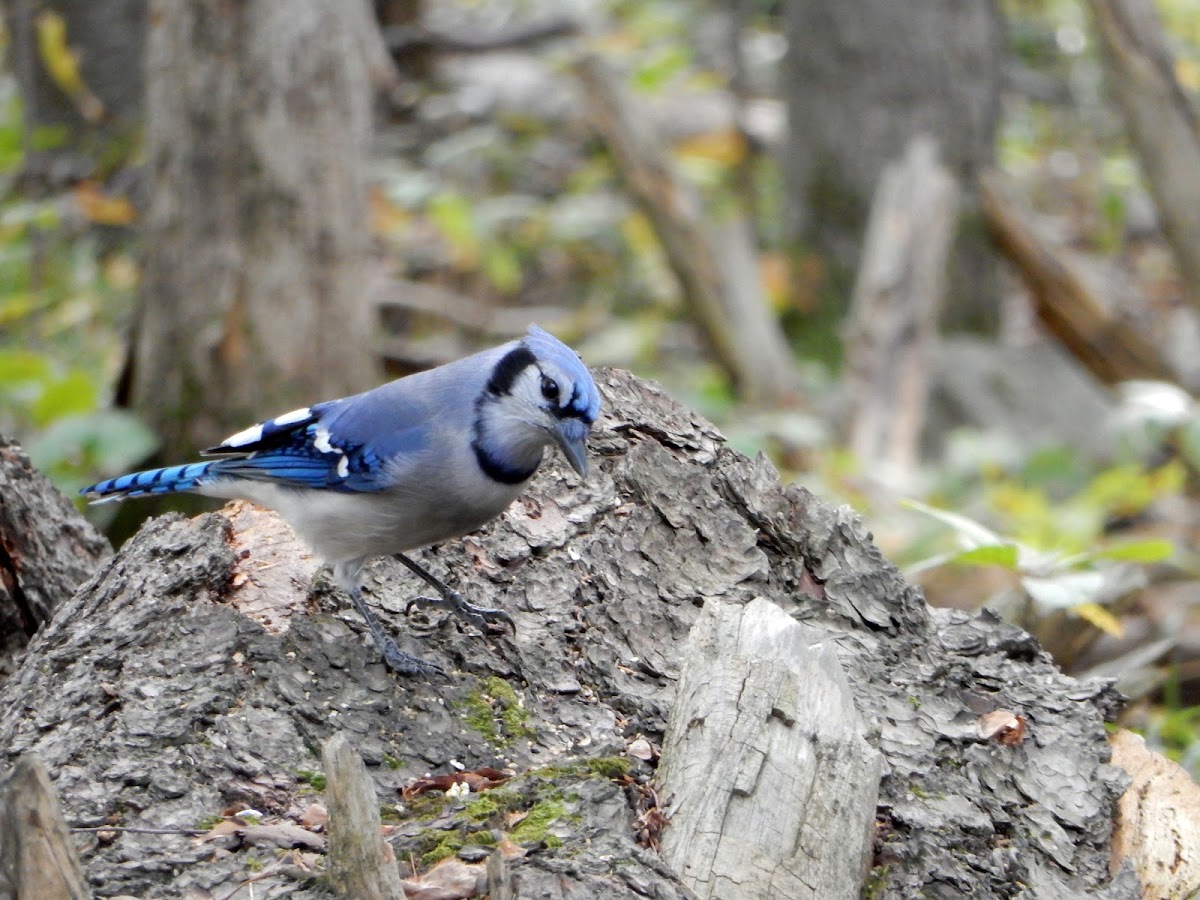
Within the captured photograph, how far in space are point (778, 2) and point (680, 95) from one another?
139cm

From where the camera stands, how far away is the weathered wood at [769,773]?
215 cm

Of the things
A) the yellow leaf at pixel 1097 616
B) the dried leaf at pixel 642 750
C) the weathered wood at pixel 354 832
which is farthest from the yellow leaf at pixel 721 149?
the weathered wood at pixel 354 832

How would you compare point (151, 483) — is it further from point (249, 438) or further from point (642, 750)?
point (642, 750)

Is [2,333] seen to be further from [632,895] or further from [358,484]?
[632,895]

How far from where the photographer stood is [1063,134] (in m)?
12.1

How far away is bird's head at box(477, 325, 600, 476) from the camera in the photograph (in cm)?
277

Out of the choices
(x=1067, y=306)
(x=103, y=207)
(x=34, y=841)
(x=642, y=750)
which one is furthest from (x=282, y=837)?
(x=1067, y=306)

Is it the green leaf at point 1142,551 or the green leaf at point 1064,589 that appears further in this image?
the green leaf at point 1142,551

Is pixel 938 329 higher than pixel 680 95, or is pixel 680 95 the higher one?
pixel 680 95

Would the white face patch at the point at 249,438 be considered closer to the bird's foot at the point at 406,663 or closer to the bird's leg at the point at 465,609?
the bird's leg at the point at 465,609

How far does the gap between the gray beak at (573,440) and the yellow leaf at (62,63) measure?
203 inches

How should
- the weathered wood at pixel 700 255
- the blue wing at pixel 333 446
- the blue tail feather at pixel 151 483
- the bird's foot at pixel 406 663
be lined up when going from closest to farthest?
the bird's foot at pixel 406 663, the blue wing at pixel 333 446, the blue tail feather at pixel 151 483, the weathered wood at pixel 700 255

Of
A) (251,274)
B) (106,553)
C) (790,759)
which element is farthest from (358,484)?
(251,274)

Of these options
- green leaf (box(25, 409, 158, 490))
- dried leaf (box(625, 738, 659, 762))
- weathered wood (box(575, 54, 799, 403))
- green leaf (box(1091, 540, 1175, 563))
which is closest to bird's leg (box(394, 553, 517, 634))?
dried leaf (box(625, 738, 659, 762))
